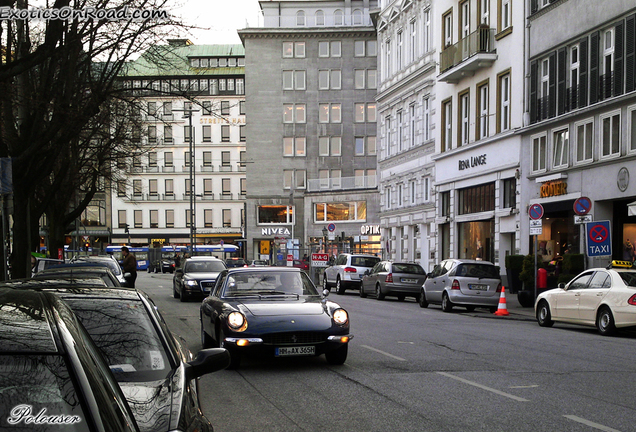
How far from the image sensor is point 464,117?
43219mm

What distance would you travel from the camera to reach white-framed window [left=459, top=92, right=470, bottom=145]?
4281 centimetres

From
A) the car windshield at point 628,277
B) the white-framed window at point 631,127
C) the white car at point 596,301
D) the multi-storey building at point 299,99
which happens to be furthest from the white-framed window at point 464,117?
the multi-storey building at point 299,99

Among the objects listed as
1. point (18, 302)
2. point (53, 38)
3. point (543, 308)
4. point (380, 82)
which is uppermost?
point (380, 82)

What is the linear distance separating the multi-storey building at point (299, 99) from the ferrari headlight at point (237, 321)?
234 ft

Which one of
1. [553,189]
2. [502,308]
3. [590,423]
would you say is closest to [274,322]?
[590,423]

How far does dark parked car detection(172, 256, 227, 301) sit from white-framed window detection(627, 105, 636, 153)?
14.4 m

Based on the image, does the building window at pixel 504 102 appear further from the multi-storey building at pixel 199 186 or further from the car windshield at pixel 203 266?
the multi-storey building at pixel 199 186

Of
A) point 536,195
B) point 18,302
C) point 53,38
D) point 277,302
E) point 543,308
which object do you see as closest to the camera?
point 18,302

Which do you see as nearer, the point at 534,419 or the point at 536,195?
the point at 534,419

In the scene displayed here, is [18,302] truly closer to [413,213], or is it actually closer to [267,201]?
[413,213]

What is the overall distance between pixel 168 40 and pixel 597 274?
1137cm

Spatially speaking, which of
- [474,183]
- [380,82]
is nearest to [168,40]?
[474,183]

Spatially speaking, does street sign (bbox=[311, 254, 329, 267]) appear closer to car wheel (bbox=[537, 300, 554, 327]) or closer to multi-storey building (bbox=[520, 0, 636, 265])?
multi-storey building (bbox=[520, 0, 636, 265])

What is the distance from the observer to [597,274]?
62.3 feet
